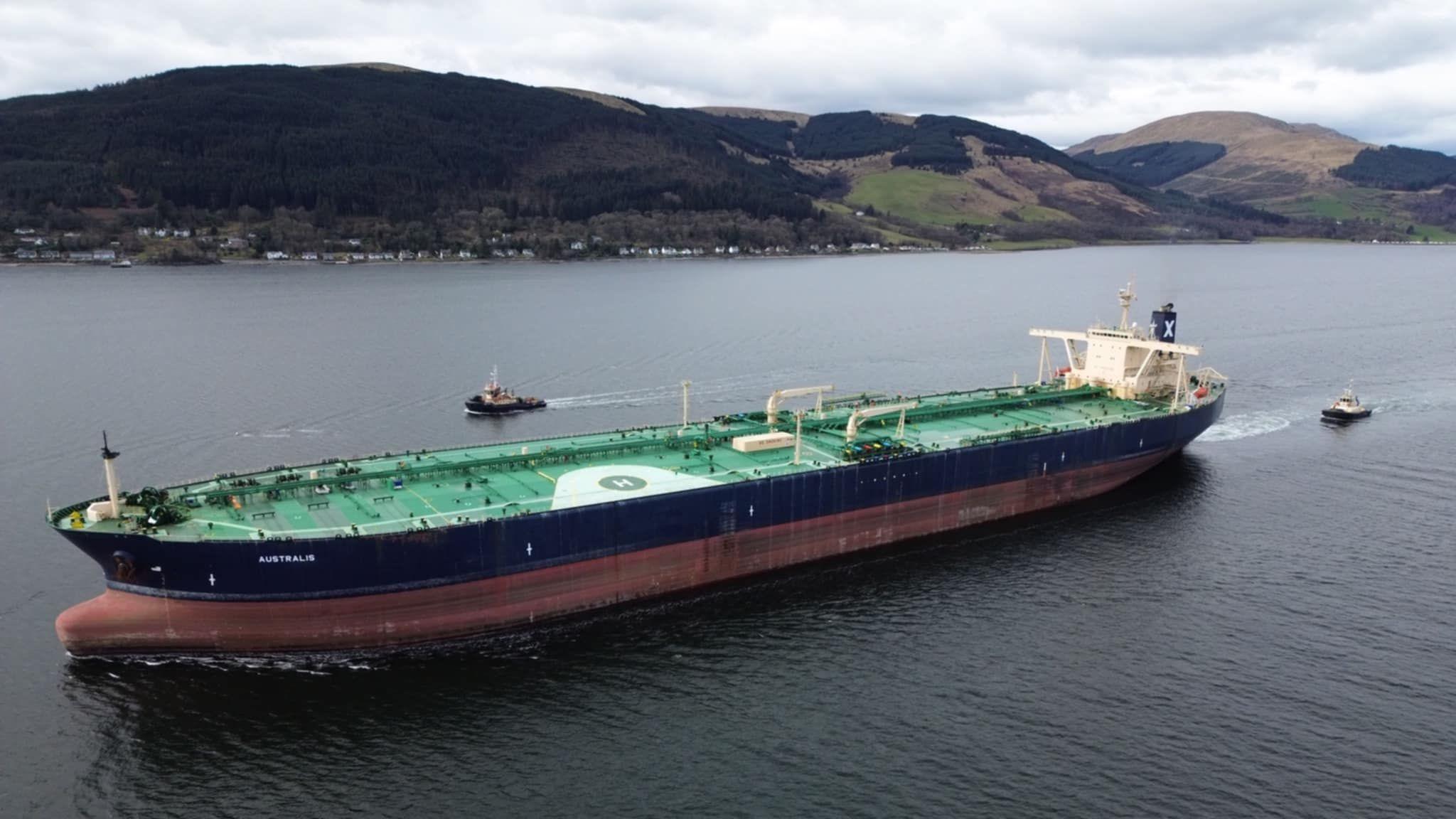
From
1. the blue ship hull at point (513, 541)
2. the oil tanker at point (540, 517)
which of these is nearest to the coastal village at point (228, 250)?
the oil tanker at point (540, 517)

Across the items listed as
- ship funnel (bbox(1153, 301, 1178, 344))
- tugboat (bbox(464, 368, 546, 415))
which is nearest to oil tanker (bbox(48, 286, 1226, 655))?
ship funnel (bbox(1153, 301, 1178, 344))

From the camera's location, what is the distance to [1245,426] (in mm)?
64125

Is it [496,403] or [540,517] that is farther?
[496,403]

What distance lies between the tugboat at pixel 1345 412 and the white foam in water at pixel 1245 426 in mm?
2410

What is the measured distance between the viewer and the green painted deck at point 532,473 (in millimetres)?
31781

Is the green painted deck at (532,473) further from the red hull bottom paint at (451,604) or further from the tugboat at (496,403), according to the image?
the tugboat at (496,403)

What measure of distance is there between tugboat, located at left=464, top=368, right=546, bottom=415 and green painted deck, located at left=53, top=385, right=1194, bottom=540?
21.6m

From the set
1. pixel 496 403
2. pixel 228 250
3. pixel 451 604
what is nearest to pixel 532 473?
pixel 451 604


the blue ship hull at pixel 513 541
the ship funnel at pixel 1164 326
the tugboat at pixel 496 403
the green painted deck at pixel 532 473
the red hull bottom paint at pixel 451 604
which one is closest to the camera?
the blue ship hull at pixel 513 541

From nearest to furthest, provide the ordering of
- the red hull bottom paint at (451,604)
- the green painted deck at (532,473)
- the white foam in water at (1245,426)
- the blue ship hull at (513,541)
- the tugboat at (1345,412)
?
the blue ship hull at (513,541), the red hull bottom paint at (451,604), the green painted deck at (532,473), the white foam in water at (1245,426), the tugboat at (1345,412)

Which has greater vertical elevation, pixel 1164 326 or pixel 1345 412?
pixel 1164 326

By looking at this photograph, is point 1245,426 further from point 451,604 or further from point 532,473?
point 451,604

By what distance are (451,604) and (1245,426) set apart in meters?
57.0

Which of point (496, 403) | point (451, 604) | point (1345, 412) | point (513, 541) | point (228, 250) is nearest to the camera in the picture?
point (451, 604)
